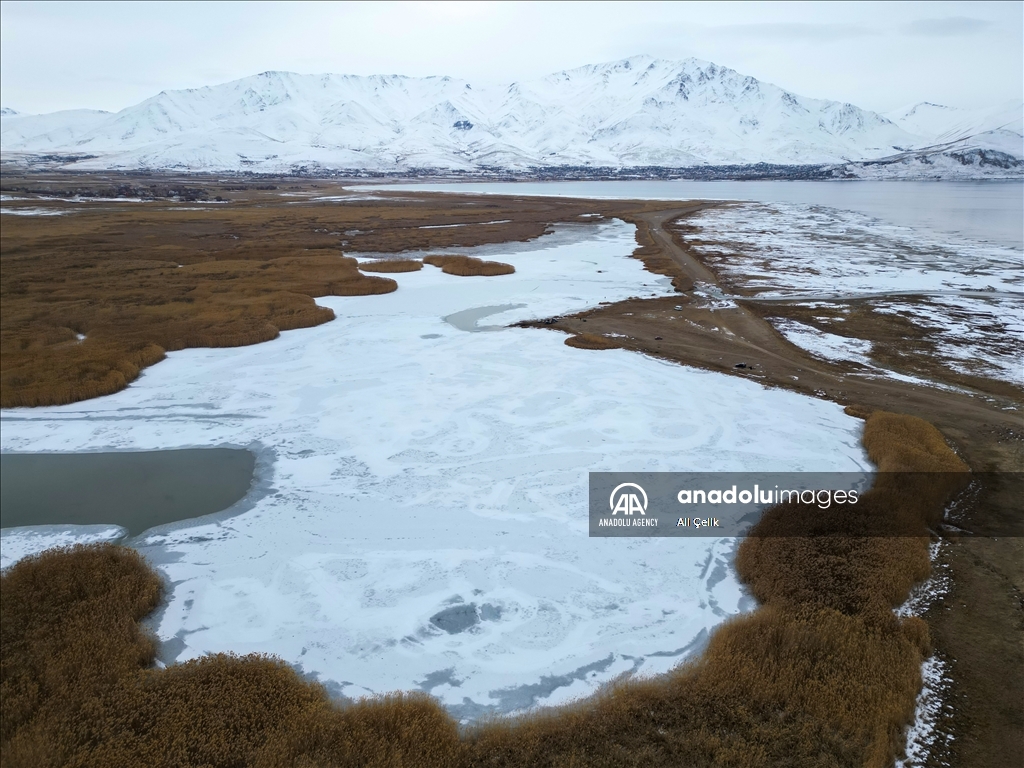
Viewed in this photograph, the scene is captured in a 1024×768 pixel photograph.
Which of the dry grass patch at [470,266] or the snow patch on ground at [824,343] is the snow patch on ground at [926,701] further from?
the dry grass patch at [470,266]

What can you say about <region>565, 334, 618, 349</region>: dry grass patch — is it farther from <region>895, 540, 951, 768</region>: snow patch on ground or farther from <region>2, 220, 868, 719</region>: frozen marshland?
<region>895, 540, 951, 768</region>: snow patch on ground

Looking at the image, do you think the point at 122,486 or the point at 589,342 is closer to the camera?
the point at 122,486

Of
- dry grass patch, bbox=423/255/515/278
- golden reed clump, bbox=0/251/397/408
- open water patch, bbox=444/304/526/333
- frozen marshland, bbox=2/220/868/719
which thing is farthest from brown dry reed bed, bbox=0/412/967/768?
dry grass patch, bbox=423/255/515/278

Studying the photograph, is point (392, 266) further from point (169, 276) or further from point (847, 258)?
point (847, 258)

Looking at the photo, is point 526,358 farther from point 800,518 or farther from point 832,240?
point 832,240

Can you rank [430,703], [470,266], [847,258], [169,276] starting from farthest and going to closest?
1. [847,258]
2. [470,266]
3. [169,276]
4. [430,703]

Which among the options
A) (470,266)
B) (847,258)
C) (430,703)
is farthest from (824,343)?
(847,258)

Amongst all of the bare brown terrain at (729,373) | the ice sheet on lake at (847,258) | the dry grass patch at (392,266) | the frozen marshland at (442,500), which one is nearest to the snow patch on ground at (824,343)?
the bare brown terrain at (729,373)
